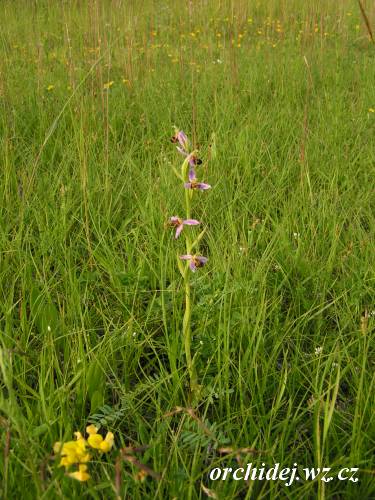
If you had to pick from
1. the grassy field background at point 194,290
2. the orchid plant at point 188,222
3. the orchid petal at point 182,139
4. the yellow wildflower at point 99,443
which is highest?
the orchid petal at point 182,139

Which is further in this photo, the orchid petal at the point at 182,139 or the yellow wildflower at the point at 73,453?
the orchid petal at the point at 182,139

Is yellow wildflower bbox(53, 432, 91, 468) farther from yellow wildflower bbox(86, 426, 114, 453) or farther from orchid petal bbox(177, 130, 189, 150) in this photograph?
orchid petal bbox(177, 130, 189, 150)

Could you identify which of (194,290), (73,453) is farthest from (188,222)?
(73,453)

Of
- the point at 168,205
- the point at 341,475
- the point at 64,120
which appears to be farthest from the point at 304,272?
the point at 64,120

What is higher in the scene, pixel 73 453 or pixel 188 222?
pixel 188 222

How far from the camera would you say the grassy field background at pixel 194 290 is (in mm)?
1119

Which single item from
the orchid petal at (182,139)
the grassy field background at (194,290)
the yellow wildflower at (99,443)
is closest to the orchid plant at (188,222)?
the orchid petal at (182,139)

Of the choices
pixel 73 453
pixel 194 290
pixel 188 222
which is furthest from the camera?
pixel 194 290

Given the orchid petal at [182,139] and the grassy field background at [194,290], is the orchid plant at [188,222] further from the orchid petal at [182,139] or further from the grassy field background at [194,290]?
the grassy field background at [194,290]

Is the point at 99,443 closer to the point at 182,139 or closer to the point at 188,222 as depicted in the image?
the point at 188,222

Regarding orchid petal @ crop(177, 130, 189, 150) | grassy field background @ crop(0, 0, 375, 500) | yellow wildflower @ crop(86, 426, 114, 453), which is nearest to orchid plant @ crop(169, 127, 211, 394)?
orchid petal @ crop(177, 130, 189, 150)

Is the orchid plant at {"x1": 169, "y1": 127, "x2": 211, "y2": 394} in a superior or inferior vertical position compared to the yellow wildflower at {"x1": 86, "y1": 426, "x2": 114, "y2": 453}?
superior

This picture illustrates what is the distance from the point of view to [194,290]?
5.14 feet

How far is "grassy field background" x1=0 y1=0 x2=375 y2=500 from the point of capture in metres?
1.12
